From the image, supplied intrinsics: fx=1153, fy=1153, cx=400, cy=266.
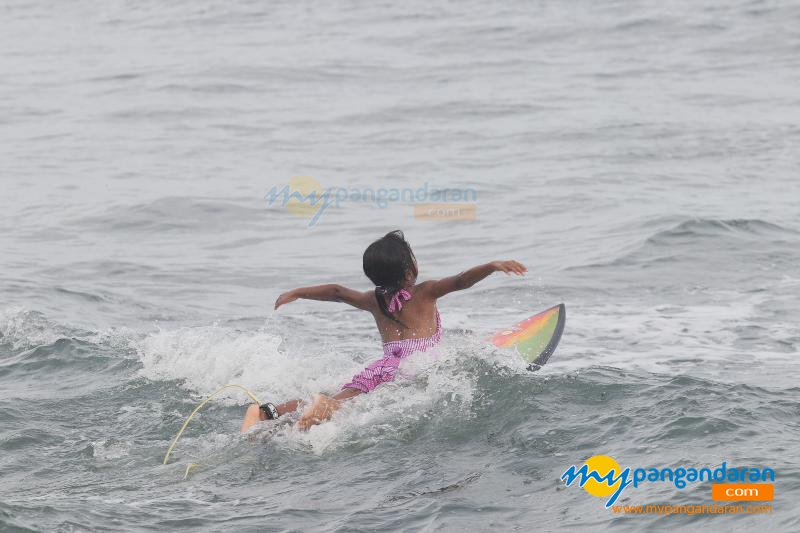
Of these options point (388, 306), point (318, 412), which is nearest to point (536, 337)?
point (388, 306)

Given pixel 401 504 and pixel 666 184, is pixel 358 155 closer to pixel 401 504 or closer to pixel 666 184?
pixel 666 184

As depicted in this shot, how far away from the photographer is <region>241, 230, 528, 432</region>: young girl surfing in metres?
7.95

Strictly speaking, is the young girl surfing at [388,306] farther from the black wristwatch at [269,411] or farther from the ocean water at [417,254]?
the ocean water at [417,254]

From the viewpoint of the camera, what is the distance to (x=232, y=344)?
33.4 ft

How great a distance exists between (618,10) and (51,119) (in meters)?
16.9

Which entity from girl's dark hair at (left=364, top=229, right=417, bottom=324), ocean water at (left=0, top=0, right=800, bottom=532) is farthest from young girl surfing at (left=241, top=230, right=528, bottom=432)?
ocean water at (left=0, top=0, right=800, bottom=532)

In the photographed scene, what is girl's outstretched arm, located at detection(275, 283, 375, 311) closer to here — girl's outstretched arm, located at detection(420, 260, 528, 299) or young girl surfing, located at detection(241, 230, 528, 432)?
young girl surfing, located at detection(241, 230, 528, 432)

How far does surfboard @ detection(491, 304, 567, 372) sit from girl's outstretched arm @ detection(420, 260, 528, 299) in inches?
61.2

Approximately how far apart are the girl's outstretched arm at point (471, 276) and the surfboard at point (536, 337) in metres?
1.56

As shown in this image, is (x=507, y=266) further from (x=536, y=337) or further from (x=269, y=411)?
(x=536, y=337)

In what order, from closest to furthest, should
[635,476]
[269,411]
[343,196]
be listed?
1. [635,476]
2. [269,411]
3. [343,196]

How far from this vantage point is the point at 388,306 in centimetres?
829

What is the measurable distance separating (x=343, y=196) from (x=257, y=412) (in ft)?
36.1

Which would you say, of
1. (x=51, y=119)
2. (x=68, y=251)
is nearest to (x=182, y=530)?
(x=68, y=251)
